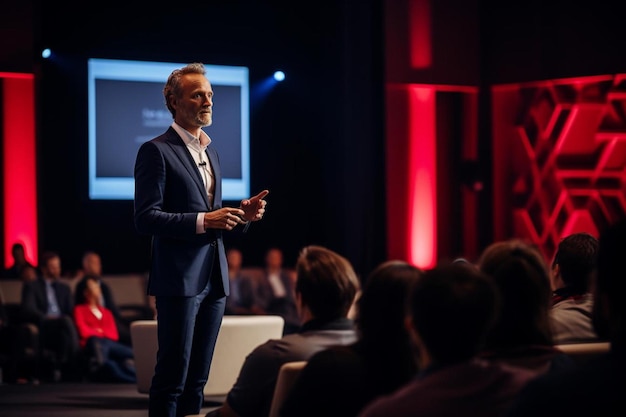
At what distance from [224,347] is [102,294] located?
2.71m

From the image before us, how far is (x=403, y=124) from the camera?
8.70 m

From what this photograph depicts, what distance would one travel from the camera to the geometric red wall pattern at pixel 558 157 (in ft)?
26.2

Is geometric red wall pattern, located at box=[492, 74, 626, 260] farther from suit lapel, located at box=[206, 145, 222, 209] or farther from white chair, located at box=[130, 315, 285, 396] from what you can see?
suit lapel, located at box=[206, 145, 222, 209]

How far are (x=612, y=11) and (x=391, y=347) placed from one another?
22.4 feet

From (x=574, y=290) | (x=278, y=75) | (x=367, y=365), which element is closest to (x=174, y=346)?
(x=574, y=290)

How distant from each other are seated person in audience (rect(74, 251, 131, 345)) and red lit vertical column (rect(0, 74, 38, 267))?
715mm

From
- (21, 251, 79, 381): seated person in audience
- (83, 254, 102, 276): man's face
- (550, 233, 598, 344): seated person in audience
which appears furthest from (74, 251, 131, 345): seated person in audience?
(550, 233, 598, 344): seated person in audience

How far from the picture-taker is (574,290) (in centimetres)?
273

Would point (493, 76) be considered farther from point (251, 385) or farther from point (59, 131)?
point (251, 385)

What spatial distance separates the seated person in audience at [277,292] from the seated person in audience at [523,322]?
21.2 ft

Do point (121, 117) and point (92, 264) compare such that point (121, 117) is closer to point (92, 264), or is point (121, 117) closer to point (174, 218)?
point (92, 264)

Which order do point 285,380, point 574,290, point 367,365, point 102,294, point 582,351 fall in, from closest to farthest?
point 367,365
point 285,380
point 582,351
point 574,290
point 102,294

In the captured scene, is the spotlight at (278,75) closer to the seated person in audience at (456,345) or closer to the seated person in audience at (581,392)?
the seated person in audience at (456,345)

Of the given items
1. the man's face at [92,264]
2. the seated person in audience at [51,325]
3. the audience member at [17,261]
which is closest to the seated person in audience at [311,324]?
the seated person in audience at [51,325]
